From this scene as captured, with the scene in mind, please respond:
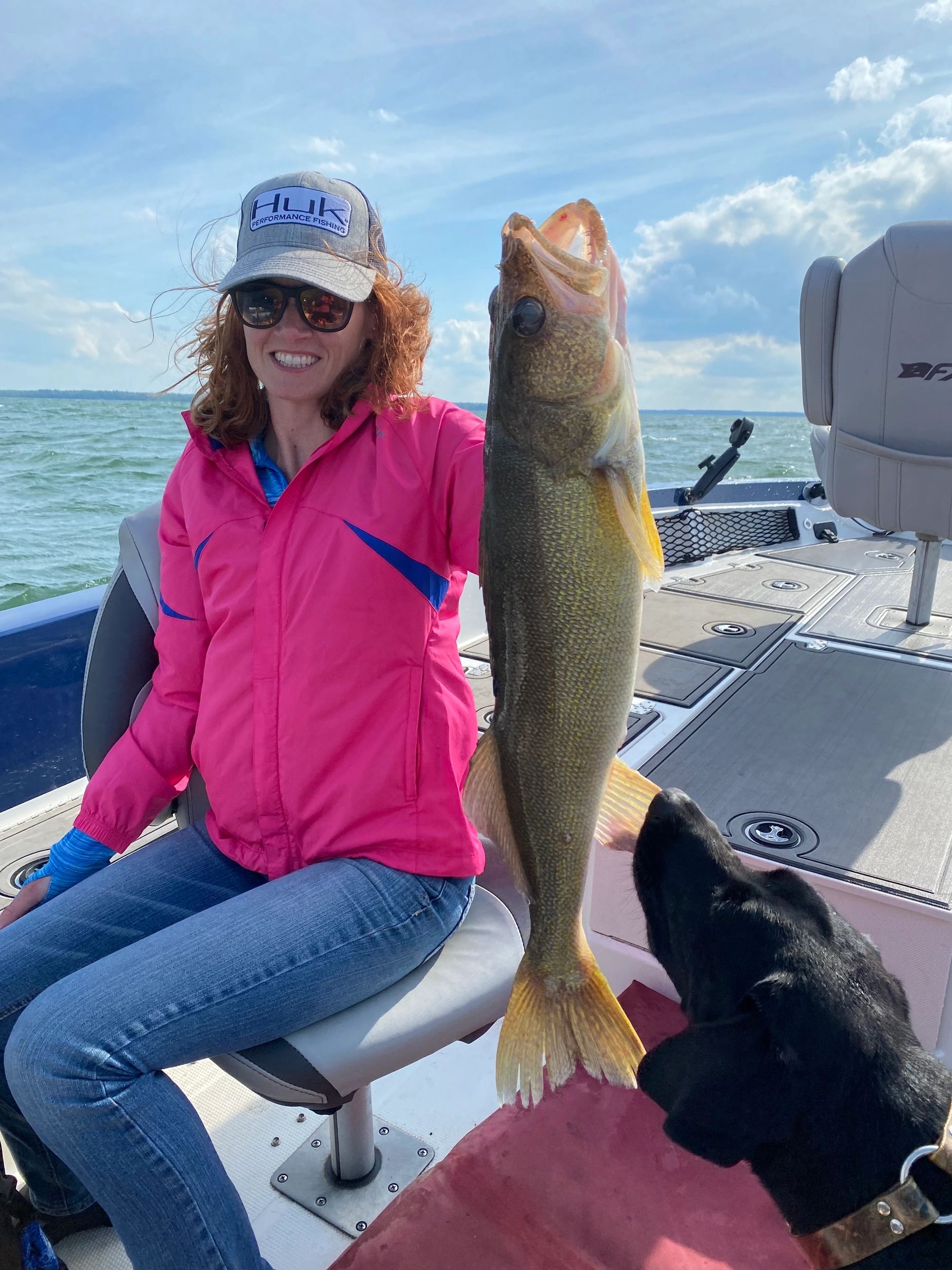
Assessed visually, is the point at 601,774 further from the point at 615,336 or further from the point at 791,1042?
the point at 615,336

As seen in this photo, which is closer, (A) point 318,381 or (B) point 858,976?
(B) point 858,976

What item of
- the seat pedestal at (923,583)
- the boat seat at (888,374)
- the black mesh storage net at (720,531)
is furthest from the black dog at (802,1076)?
the black mesh storage net at (720,531)

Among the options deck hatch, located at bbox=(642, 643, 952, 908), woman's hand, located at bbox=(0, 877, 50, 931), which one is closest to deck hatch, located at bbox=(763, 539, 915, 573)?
deck hatch, located at bbox=(642, 643, 952, 908)

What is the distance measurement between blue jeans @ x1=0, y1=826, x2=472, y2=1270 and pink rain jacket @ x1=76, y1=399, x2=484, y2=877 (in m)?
0.13

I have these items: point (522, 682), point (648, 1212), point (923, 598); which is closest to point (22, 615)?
point (522, 682)

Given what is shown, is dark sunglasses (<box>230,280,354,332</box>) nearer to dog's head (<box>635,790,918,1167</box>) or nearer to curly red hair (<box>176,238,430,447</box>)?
curly red hair (<box>176,238,430,447</box>)

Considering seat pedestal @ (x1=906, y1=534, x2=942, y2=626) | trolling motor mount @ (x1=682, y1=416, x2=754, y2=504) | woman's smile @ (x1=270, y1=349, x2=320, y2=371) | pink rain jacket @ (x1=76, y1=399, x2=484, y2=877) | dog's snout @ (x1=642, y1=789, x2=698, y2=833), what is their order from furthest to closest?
trolling motor mount @ (x1=682, y1=416, x2=754, y2=504) < seat pedestal @ (x1=906, y1=534, x2=942, y2=626) < woman's smile @ (x1=270, y1=349, x2=320, y2=371) < pink rain jacket @ (x1=76, y1=399, x2=484, y2=877) < dog's snout @ (x1=642, y1=789, x2=698, y2=833)

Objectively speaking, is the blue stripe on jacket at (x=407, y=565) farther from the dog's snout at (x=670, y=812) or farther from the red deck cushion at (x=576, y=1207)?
the red deck cushion at (x=576, y=1207)

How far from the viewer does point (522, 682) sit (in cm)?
150

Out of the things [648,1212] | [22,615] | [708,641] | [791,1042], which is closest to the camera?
[791,1042]

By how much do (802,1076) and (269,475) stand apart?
1744 millimetres

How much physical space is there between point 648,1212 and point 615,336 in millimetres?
1634

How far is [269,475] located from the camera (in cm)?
227

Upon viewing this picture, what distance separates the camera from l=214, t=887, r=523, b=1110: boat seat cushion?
173 centimetres
